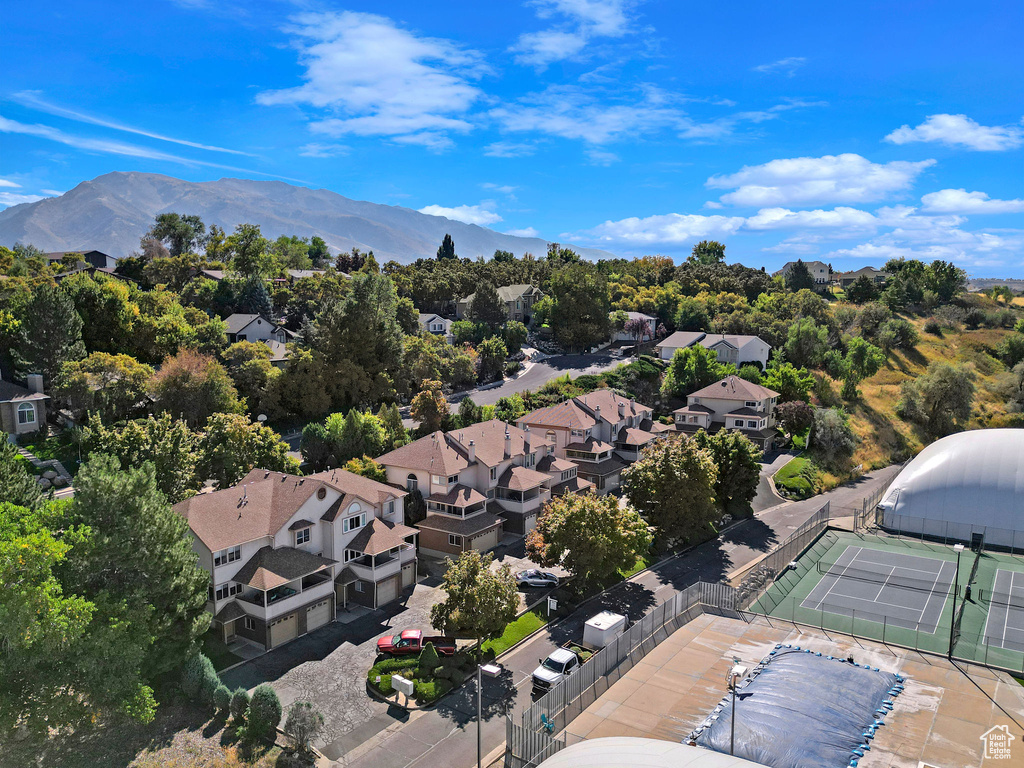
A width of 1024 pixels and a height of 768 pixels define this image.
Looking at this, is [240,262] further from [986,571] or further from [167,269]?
[986,571]

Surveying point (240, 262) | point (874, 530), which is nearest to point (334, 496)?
point (874, 530)

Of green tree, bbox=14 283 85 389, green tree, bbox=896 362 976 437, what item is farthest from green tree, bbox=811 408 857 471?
green tree, bbox=14 283 85 389

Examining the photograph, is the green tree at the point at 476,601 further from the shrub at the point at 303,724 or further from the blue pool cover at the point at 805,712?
the blue pool cover at the point at 805,712

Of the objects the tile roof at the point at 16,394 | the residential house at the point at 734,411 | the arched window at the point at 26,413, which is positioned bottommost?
the arched window at the point at 26,413

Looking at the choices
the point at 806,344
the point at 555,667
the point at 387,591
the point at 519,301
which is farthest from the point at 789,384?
the point at 555,667

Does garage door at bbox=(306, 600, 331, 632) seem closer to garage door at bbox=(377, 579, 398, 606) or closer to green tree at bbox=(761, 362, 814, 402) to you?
garage door at bbox=(377, 579, 398, 606)

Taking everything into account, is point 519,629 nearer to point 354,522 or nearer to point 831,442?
point 354,522

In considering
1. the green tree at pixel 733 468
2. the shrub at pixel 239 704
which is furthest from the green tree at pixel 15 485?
the green tree at pixel 733 468
